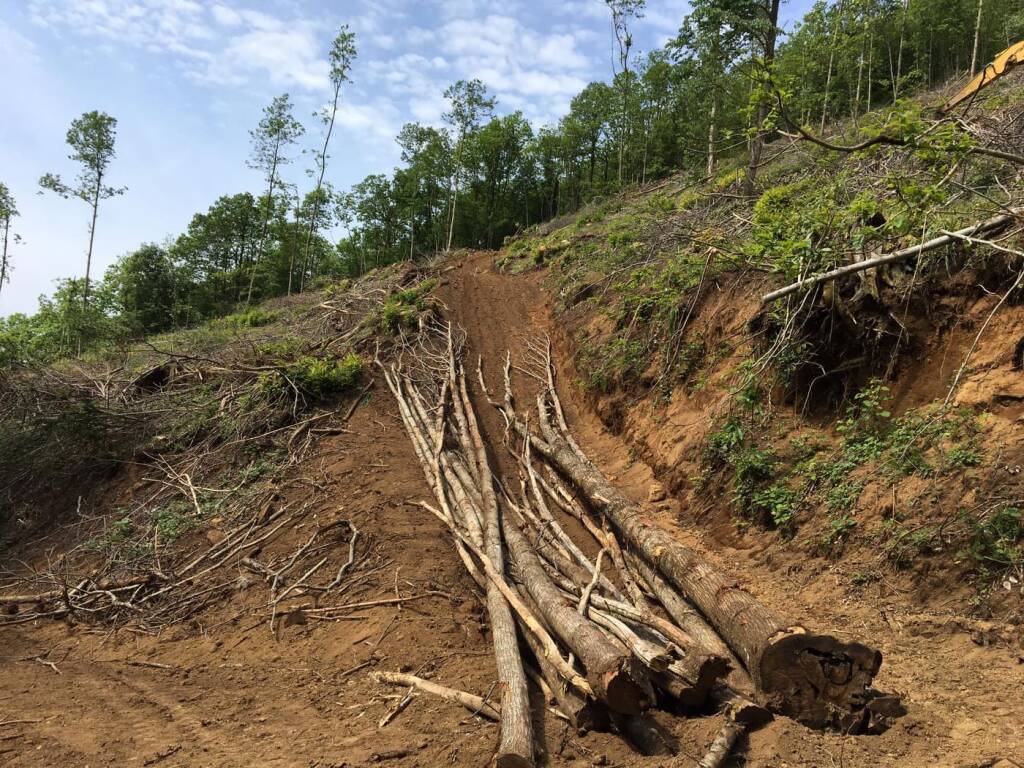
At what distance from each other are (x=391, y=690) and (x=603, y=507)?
10.2ft

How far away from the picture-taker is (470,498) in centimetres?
687

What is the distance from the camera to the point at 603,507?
20.9 feet

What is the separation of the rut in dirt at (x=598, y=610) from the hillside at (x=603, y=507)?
2.4 inches

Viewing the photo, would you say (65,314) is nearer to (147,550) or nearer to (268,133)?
(268,133)

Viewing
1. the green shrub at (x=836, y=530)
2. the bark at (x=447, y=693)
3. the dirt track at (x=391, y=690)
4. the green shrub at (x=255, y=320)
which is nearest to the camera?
the dirt track at (x=391, y=690)

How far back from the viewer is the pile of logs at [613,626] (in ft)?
10.2

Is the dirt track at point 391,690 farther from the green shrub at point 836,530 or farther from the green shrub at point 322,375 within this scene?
the green shrub at point 322,375

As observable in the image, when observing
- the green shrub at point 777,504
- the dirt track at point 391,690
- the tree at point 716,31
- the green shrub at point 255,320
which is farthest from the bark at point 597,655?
the green shrub at point 255,320

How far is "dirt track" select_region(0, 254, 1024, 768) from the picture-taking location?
2.94m

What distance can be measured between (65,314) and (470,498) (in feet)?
76.0

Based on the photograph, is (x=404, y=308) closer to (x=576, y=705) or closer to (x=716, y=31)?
(x=716, y=31)

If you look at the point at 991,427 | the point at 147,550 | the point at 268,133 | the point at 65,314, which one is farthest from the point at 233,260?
the point at 991,427

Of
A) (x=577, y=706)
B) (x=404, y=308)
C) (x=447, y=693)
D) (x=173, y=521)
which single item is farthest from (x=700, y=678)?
(x=404, y=308)

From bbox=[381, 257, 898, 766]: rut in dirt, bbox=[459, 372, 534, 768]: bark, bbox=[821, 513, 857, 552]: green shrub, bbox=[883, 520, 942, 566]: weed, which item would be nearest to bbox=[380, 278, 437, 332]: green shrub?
bbox=[381, 257, 898, 766]: rut in dirt
